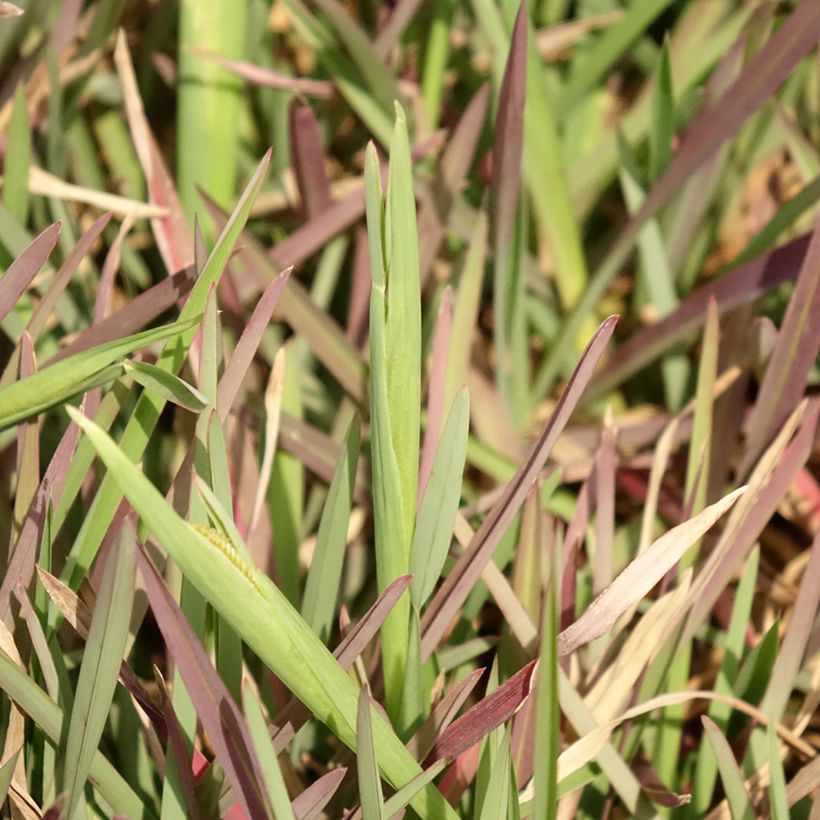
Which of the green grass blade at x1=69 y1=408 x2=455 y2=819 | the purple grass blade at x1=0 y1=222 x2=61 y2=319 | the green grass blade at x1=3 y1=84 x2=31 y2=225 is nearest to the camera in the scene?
the green grass blade at x1=69 y1=408 x2=455 y2=819

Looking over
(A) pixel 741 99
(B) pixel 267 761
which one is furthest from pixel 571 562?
(A) pixel 741 99

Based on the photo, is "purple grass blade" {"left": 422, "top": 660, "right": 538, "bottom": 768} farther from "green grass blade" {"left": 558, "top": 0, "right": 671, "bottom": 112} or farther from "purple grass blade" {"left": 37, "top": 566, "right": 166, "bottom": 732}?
"green grass blade" {"left": 558, "top": 0, "right": 671, "bottom": 112}

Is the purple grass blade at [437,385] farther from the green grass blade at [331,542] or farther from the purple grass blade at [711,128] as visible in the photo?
the purple grass blade at [711,128]

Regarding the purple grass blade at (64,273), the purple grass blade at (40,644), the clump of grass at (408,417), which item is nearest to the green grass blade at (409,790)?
the clump of grass at (408,417)

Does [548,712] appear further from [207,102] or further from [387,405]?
[207,102]

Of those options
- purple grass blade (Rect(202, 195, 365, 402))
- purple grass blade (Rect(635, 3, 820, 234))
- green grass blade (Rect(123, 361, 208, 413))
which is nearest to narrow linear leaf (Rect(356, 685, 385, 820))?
green grass blade (Rect(123, 361, 208, 413))

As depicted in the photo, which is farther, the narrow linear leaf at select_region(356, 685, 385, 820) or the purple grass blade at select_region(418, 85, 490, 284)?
the purple grass blade at select_region(418, 85, 490, 284)

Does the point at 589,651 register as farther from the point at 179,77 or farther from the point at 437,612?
the point at 179,77
